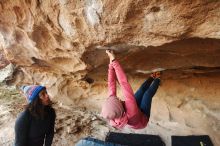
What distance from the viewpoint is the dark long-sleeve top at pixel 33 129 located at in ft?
9.39

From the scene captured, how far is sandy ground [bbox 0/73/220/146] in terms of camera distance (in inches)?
163

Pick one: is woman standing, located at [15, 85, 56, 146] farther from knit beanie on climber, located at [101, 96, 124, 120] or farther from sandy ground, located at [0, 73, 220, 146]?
sandy ground, located at [0, 73, 220, 146]

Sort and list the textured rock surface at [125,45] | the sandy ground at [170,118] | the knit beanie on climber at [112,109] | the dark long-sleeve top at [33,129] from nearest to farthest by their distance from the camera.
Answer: the textured rock surface at [125,45], the knit beanie on climber at [112,109], the dark long-sleeve top at [33,129], the sandy ground at [170,118]

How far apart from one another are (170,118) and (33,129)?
7.47 ft

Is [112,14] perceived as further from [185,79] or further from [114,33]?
[185,79]

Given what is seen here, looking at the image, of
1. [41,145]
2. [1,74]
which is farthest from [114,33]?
[1,74]

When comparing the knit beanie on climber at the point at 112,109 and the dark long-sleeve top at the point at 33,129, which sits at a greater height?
the knit beanie on climber at the point at 112,109

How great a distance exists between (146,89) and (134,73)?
1.21 m

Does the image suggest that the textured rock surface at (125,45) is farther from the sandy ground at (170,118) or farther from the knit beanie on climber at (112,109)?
the knit beanie on climber at (112,109)

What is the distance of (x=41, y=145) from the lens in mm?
3189

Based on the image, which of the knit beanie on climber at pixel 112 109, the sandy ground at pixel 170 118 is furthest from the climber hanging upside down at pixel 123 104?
the sandy ground at pixel 170 118

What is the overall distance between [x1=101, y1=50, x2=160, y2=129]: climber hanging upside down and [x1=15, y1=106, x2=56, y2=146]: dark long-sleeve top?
669 mm

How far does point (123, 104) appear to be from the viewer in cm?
296

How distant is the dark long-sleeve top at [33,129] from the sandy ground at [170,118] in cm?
136
